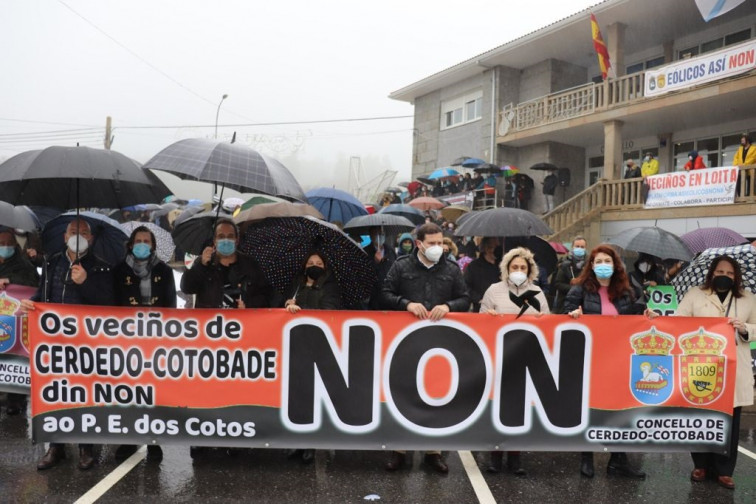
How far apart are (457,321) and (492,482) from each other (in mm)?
1196

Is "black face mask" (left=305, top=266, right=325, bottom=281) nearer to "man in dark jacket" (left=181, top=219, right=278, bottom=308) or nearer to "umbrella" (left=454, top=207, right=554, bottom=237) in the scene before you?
"man in dark jacket" (left=181, top=219, right=278, bottom=308)

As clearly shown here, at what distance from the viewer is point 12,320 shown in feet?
18.7

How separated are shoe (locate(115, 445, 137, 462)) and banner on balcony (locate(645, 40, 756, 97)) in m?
15.4

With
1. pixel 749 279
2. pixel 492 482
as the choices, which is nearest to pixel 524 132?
pixel 749 279

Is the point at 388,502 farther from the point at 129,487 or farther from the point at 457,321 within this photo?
the point at 129,487

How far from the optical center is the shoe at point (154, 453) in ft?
15.1

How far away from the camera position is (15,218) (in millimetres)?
6020

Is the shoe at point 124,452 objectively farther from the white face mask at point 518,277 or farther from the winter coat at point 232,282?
the white face mask at point 518,277

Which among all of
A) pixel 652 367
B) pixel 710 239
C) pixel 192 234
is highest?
pixel 710 239

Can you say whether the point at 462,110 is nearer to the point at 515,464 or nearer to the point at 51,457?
the point at 515,464

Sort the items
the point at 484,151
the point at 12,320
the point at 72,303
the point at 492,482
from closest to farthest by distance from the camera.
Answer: the point at 492,482, the point at 72,303, the point at 12,320, the point at 484,151

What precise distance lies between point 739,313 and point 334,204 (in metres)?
5.65

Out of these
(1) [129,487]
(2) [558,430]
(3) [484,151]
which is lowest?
(1) [129,487]

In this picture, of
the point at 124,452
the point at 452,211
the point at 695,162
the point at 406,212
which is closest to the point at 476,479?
the point at 124,452
